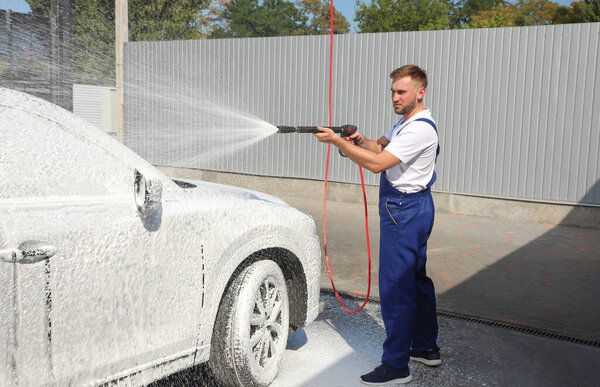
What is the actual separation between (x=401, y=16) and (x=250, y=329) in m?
40.4

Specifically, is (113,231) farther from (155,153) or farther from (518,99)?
(155,153)

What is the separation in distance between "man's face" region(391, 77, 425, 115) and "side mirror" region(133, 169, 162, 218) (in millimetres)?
1827

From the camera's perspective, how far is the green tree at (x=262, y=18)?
207ft

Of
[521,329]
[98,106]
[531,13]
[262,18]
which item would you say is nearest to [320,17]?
[262,18]

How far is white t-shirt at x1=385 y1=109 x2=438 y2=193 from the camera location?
392 centimetres

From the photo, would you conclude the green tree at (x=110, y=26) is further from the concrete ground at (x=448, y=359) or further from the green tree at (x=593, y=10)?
the concrete ground at (x=448, y=359)

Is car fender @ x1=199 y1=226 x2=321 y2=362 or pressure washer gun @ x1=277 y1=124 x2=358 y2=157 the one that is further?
pressure washer gun @ x1=277 y1=124 x2=358 y2=157

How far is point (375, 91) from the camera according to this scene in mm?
11914

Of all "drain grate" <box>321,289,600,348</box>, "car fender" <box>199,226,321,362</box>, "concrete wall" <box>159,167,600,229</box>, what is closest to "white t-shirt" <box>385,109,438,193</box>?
"car fender" <box>199,226,321,362</box>

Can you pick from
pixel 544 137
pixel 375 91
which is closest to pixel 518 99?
pixel 544 137

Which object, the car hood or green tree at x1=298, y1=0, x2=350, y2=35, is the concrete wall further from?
green tree at x1=298, y1=0, x2=350, y2=35

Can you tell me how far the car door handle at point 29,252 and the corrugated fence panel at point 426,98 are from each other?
690cm

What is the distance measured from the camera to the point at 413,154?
3947 mm

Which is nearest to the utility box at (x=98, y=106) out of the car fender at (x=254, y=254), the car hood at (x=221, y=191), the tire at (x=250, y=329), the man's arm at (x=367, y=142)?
the man's arm at (x=367, y=142)
